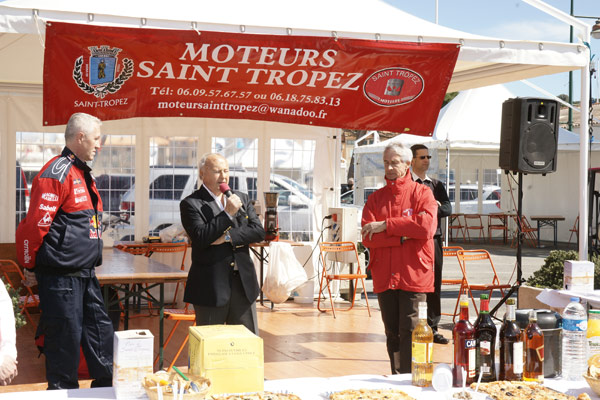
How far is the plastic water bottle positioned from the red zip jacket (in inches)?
60.5

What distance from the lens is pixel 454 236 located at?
21.2 meters

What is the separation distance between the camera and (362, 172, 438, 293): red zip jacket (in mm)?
4609

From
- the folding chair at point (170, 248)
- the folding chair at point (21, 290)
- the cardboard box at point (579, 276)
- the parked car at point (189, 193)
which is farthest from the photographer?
the parked car at point (189, 193)

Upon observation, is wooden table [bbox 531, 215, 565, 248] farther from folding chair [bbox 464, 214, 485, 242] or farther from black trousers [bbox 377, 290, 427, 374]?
black trousers [bbox 377, 290, 427, 374]

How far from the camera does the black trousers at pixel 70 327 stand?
3.93 metres

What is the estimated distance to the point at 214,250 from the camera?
432 cm

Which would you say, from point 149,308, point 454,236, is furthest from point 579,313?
point 454,236

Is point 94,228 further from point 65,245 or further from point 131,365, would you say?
point 131,365

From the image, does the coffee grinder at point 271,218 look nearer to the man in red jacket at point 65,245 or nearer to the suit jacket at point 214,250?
the suit jacket at point 214,250

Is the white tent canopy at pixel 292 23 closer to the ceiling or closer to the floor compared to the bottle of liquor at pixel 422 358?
closer to the ceiling

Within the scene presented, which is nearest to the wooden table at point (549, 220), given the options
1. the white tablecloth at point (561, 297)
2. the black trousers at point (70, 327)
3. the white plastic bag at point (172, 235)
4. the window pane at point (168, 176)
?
the window pane at point (168, 176)

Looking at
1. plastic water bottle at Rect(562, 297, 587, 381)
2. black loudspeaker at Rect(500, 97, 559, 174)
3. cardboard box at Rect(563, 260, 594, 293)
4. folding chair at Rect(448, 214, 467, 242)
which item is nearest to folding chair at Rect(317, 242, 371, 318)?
black loudspeaker at Rect(500, 97, 559, 174)

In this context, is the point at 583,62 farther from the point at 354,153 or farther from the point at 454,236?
the point at 454,236

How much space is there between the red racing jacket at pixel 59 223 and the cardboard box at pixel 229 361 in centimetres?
147
